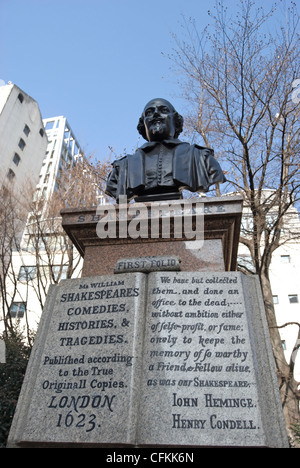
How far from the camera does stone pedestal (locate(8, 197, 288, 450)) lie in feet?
8.79

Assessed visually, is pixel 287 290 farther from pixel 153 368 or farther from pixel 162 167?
pixel 153 368

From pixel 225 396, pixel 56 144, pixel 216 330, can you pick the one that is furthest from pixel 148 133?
pixel 56 144

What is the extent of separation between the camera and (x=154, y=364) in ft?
9.85

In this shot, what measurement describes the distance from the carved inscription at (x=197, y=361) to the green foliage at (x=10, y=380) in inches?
162

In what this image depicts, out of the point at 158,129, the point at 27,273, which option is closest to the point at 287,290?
the point at 27,273

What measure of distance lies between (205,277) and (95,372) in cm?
131

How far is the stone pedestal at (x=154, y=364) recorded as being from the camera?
105 inches

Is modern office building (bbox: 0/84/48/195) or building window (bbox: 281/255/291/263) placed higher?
modern office building (bbox: 0/84/48/195)

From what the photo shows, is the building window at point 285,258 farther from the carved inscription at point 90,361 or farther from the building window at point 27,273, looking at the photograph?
the carved inscription at point 90,361

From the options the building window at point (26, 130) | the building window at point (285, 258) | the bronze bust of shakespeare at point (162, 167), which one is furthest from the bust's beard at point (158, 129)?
the building window at point (26, 130)

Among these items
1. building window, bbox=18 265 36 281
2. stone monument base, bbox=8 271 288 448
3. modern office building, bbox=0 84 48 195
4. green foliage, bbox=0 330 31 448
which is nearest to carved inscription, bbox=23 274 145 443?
stone monument base, bbox=8 271 288 448

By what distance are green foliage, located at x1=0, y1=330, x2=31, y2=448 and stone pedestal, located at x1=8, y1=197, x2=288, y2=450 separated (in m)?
3.55

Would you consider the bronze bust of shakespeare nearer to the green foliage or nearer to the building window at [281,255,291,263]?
the green foliage

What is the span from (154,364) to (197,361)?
0.35 meters
